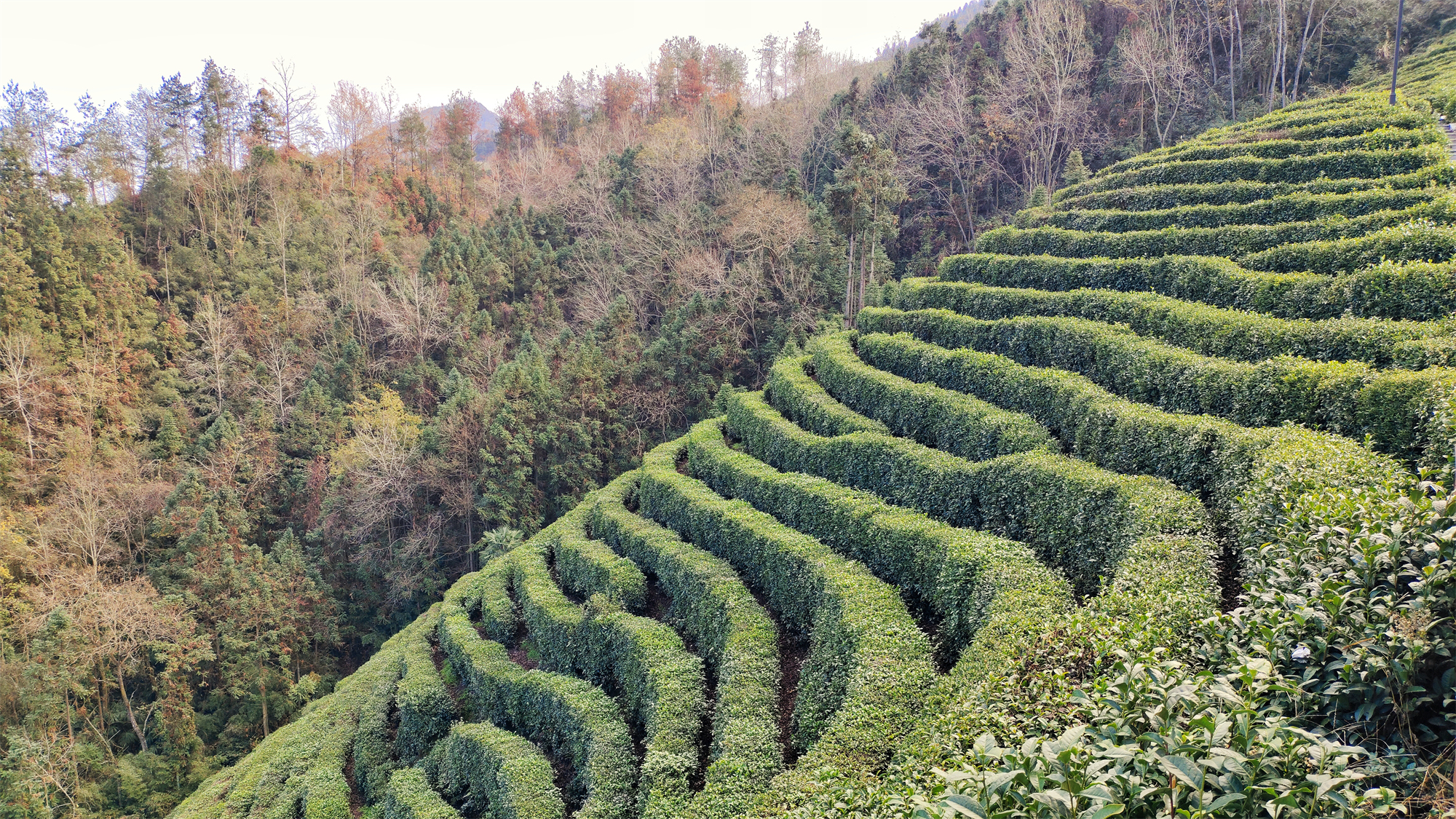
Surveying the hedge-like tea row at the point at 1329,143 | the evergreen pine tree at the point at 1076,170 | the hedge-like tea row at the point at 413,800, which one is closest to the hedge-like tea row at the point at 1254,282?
the hedge-like tea row at the point at 1329,143

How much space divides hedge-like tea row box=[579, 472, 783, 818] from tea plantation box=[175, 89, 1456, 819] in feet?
0.24

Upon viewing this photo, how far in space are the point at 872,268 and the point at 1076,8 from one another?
22727 millimetres

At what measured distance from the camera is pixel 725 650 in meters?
14.6

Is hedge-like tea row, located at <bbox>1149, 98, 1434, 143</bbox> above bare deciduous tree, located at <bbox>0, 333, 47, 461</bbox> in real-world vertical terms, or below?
above

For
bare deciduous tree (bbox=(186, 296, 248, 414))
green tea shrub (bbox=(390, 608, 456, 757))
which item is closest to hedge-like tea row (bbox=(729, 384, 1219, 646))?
green tea shrub (bbox=(390, 608, 456, 757))

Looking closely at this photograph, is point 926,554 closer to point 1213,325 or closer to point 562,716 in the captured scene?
point 1213,325

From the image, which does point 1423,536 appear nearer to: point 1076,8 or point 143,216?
point 1076,8

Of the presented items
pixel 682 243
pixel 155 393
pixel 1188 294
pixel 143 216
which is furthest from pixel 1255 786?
pixel 143 216

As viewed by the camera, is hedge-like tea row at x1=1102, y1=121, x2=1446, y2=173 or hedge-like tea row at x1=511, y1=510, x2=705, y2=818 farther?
hedge-like tea row at x1=1102, y1=121, x2=1446, y2=173

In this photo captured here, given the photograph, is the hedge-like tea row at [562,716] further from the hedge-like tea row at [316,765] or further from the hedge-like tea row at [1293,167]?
the hedge-like tea row at [1293,167]

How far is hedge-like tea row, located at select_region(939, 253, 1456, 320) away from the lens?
43.1ft

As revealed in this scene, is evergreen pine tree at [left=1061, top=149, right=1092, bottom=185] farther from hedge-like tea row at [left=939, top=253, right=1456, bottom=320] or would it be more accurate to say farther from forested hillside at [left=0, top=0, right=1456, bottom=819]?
hedge-like tea row at [left=939, top=253, right=1456, bottom=320]

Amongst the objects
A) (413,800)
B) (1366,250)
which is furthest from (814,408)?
(413,800)

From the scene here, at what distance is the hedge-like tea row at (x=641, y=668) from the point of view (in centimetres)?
1314
